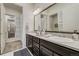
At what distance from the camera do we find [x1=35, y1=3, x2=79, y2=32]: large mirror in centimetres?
163

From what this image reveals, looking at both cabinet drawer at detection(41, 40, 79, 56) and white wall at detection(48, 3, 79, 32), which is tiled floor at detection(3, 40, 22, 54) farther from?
white wall at detection(48, 3, 79, 32)

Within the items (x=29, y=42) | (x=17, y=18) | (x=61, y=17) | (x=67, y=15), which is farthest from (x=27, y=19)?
(x=67, y=15)

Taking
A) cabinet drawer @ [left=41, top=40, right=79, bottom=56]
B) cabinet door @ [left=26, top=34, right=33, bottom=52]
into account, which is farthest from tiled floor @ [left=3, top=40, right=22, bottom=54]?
cabinet drawer @ [left=41, top=40, right=79, bottom=56]

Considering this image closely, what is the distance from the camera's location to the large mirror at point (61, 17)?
163cm

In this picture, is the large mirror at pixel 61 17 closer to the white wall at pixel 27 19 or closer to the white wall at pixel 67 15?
the white wall at pixel 67 15

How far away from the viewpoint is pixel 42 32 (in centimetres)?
238

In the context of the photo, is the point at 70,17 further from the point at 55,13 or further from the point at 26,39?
the point at 26,39

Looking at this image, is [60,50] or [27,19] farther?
[27,19]

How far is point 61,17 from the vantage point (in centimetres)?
192

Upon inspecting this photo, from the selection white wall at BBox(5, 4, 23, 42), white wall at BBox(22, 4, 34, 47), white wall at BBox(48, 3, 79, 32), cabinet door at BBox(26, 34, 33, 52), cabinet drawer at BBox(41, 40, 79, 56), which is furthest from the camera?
cabinet door at BBox(26, 34, 33, 52)

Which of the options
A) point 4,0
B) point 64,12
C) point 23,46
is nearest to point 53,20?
point 64,12

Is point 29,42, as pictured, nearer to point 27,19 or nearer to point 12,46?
point 12,46

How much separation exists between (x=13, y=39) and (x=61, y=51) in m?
1.11

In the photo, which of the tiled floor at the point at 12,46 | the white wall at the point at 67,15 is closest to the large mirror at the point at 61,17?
the white wall at the point at 67,15
